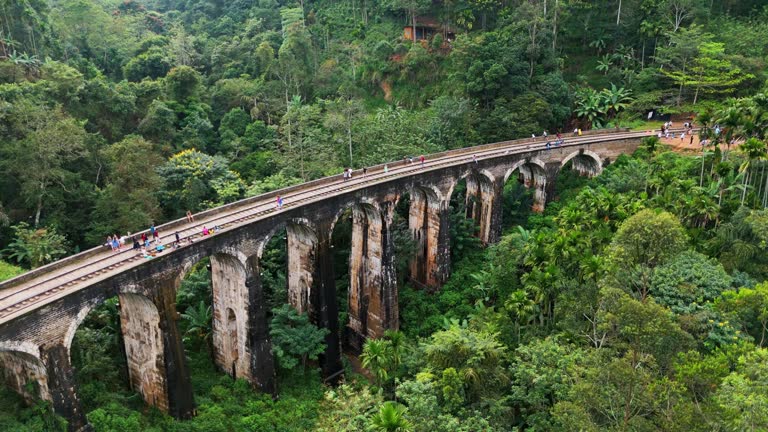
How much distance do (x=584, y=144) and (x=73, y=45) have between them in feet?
223

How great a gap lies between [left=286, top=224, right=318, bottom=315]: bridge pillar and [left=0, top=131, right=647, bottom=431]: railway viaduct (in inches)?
2.9

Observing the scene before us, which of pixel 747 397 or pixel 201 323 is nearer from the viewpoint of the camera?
pixel 747 397

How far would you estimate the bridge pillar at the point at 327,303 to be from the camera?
32906 millimetres

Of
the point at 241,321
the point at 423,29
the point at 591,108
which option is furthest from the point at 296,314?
the point at 423,29

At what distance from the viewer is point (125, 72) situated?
71.9 meters

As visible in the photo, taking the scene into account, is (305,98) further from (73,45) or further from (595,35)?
(595,35)

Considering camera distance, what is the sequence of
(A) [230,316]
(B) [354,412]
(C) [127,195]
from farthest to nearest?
(C) [127,195] → (A) [230,316] → (B) [354,412]

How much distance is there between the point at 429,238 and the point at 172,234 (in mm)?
19781

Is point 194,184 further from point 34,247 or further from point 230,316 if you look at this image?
point 230,316

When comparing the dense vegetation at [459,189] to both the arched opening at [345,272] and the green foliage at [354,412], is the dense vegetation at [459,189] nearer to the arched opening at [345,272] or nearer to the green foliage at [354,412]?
the green foliage at [354,412]

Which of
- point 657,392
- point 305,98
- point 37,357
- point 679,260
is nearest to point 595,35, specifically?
point 305,98

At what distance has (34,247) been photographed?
116ft

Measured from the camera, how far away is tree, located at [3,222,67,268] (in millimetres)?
35281

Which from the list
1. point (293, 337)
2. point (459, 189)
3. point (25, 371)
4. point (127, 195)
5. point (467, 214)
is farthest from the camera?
point (467, 214)
